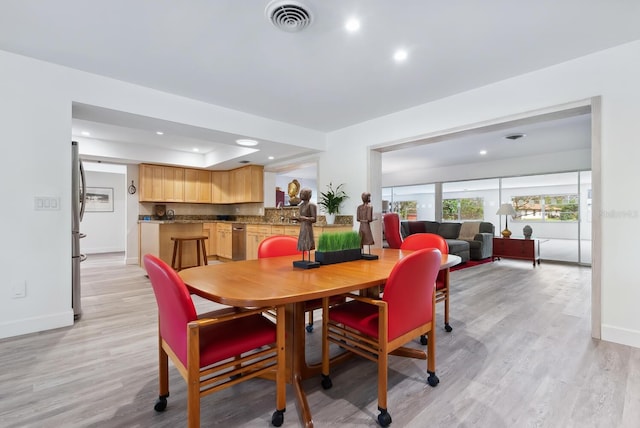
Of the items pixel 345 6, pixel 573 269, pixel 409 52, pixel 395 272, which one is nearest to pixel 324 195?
pixel 409 52

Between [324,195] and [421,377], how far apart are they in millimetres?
3335

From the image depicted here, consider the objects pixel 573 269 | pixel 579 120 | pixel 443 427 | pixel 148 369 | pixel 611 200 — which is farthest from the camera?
pixel 573 269

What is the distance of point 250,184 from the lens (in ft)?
21.2

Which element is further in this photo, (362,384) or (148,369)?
(148,369)

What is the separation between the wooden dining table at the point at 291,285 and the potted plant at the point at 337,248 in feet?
0.19

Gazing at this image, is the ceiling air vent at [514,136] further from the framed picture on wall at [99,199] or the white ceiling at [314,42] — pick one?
the framed picture on wall at [99,199]

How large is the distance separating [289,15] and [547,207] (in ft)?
24.4

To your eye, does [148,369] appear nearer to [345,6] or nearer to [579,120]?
[345,6]

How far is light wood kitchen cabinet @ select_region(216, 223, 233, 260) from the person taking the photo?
21.1 feet

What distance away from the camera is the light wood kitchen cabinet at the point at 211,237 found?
22.4 ft

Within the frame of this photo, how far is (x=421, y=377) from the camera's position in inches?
74.9

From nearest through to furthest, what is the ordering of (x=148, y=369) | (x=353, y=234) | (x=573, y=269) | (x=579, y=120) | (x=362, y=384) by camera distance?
(x=362, y=384), (x=148, y=369), (x=353, y=234), (x=579, y=120), (x=573, y=269)

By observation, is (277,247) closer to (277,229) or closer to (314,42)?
(314,42)

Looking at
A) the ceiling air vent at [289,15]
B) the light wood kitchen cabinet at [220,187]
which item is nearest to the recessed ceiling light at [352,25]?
the ceiling air vent at [289,15]
